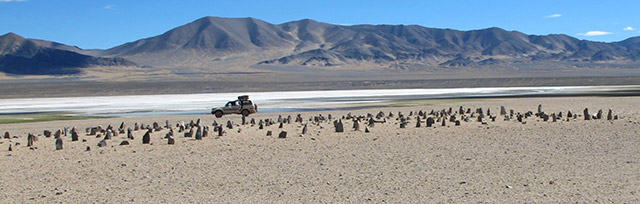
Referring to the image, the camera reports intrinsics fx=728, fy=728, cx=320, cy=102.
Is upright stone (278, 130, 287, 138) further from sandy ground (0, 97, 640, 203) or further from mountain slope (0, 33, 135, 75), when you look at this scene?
mountain slope (0, 33, 135, 75)

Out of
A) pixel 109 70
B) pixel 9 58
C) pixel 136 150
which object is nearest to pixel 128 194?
pixel 136 150

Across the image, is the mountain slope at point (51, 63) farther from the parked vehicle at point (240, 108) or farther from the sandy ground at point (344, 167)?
the sandy ground at point (344, 167)

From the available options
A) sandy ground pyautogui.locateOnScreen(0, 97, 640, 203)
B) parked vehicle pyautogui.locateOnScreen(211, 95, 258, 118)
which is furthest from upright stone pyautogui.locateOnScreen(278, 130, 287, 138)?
parked vehicle pyautogui.locateOnScreen(211, 95, 258, 118)

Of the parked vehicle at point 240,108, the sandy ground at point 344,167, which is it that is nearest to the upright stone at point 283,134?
the sandy ground at point 344,167

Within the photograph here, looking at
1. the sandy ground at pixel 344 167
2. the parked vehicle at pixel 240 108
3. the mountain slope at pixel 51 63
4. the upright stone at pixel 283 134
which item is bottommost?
the sandy ground at pixel 344 167

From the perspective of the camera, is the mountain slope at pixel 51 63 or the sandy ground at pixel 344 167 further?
the mountain slope at pixel 51 63

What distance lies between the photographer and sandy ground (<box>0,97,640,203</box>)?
964 centimetres

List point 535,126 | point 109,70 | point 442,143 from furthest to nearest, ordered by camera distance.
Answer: point 109,70, point 535,126, point 442,143

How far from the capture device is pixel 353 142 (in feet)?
49.8

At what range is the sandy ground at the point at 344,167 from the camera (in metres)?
9.64

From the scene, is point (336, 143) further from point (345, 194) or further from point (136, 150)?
point (345, 194)

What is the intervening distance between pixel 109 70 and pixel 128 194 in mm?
179552

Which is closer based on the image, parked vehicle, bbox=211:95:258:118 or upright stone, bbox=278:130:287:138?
upright stone, bbox=278:130:287:138

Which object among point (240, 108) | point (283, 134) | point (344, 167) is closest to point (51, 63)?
point (240, 108)
